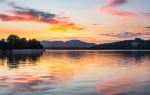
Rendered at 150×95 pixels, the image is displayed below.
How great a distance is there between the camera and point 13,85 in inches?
1185

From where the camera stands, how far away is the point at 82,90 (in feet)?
87.0

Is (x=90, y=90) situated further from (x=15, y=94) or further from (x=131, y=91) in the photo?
(x=15, y=94)

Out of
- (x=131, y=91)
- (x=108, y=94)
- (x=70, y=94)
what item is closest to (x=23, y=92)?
(x=70, y=94)

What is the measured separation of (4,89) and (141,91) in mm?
10338

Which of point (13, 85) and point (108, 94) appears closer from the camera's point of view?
point (108, 94)

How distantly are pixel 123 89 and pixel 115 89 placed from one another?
0.63 m

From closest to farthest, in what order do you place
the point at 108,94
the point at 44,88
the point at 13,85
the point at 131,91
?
the point at 108,94 < the point at 131,91 < the point at 44,88 < the point at 13,85

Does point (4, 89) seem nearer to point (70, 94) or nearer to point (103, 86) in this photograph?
point (70, 94)

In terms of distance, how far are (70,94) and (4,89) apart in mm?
5788

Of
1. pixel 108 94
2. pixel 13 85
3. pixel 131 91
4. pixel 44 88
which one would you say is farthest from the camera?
pixel 13 85

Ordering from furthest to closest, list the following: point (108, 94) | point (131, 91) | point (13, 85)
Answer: point (13, 85)
point (131, 91)
point (108, 94)

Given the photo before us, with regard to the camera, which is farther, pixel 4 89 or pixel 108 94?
pixel 4 89

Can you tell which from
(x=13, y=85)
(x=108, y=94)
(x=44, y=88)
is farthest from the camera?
(x=13, y=85)

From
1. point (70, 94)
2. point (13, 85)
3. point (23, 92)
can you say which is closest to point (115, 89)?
point (70, 94)
